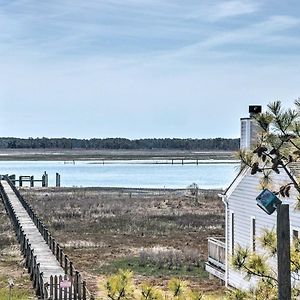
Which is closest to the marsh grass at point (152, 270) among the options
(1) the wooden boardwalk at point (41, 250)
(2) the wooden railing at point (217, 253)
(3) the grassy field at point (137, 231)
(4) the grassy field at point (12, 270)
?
(3) the grassy field at point (137, 231)

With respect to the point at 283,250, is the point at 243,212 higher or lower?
lower

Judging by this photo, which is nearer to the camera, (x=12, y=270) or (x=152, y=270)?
(x=12, y=270)

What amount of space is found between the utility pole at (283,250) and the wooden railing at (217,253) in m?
13.8

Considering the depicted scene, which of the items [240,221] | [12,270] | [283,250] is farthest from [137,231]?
[283,250]

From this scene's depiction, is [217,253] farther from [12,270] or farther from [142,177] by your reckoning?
[142,177]

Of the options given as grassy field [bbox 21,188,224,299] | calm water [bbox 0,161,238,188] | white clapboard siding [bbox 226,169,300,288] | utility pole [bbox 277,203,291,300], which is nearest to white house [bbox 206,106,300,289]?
white clapboard siding [bbox 226,169,300,288]

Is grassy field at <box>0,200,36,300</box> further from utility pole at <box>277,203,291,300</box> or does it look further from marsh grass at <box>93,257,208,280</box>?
utility pole at <box>277,203,291,300</box>

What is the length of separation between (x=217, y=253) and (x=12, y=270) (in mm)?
6348

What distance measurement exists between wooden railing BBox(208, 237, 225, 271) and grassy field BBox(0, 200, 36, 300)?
17.6 ft

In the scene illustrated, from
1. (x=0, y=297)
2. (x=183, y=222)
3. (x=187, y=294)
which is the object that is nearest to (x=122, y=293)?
(x=187, y=294)

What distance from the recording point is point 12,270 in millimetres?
21719

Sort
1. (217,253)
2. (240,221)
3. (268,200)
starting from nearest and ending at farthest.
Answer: (268,200), (240,221), (217,253)

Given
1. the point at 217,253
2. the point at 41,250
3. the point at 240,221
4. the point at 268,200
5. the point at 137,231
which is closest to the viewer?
the point at 268,200

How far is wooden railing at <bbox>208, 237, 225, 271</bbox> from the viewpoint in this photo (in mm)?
19938
